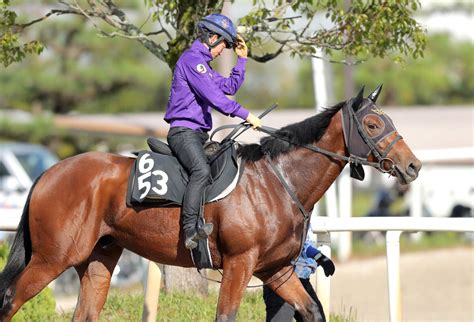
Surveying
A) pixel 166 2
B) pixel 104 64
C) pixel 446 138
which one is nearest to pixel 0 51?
pixel 166 2

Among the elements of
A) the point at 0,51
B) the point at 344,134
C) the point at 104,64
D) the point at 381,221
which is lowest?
the point at 381,221

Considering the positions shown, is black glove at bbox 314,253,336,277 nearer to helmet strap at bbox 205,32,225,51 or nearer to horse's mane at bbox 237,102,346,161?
horse's mane at bbox 237,102,346,161

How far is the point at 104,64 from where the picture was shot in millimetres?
31859

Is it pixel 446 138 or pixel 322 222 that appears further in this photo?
pixel 446 138

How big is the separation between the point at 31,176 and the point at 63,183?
13.1m

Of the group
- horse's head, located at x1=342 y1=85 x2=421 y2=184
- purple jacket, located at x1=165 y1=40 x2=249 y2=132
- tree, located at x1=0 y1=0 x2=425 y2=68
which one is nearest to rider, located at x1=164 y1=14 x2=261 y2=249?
purple jacket, located at x1=165 y1=40 x2=249 y2=132

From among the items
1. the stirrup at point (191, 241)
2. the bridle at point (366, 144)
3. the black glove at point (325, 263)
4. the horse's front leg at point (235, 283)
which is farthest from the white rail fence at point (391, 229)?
the stirrup at point (191, 241)

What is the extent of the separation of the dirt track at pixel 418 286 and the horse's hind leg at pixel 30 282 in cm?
434

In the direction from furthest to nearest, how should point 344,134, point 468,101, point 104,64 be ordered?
1. point 468,101
2. point 104,64
3. point 344,134

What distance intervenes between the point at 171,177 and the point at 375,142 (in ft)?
4.98

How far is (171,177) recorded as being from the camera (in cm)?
714

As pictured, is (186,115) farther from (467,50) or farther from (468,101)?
(467,50)

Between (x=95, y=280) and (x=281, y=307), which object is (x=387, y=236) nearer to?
(x=281, y=307)

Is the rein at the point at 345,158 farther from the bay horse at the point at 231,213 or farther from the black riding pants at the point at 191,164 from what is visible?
the black riding pants at the point at 191,164
